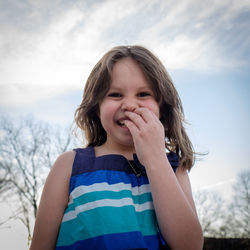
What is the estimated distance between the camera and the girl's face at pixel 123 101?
85.2 inches

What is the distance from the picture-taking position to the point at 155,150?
191 centimetres

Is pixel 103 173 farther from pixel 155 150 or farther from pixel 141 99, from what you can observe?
pixel 141 99

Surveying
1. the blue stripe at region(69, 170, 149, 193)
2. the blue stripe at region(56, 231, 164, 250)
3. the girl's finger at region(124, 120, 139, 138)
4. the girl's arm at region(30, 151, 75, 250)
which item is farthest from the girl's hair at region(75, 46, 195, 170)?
the blue stripe at region(56, 231, 164, 250)

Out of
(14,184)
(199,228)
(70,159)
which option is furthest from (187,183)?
(14,184)

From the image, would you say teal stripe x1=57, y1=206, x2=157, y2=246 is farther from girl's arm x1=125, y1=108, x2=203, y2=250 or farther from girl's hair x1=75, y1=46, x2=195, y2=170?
girl's hair x1=75, y1=46, x2=195, y2=170

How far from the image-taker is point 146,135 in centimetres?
199

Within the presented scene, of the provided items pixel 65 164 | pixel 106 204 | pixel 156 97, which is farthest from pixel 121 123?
pixel 106 204

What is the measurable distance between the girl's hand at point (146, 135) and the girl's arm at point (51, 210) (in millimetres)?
618

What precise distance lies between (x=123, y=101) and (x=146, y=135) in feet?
1.24

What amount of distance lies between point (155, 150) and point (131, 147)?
1.48ft

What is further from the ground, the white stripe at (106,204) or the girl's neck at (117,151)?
the girl's neck at (117,151)

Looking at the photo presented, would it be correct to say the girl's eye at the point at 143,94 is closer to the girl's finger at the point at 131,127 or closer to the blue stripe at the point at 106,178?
the girl's finger at the point at 131,127

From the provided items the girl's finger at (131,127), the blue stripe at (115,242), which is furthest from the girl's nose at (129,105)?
the blue stripe at (115,242)

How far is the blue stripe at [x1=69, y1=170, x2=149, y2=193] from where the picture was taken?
6.29ft
